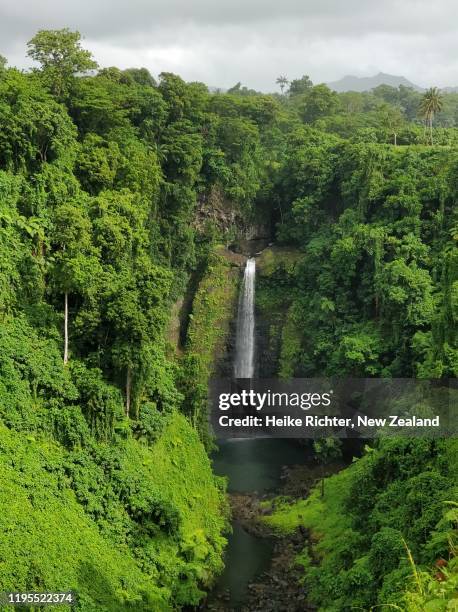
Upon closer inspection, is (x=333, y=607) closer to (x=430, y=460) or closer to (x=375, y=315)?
(x=430, y=460)

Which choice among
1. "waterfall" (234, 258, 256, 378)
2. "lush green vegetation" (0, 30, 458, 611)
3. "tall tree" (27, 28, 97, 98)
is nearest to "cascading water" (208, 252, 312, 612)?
"waterfall" (234, 258, 256, 378)

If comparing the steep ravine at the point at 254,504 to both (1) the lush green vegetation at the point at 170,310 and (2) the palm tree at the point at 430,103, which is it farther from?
(2) the palm tree at the point at 430,103

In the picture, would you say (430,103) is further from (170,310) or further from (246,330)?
(170,310)

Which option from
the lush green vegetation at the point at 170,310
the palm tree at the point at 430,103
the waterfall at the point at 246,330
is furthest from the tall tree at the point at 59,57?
the palm tree at the point at 430,103

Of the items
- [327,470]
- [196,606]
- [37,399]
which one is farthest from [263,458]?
[37,399]

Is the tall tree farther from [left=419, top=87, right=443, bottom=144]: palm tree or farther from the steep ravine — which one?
[left=419, top=87, right=443, bottom=144]: palm tree

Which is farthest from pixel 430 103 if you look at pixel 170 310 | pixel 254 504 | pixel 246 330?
pixel 254 504
